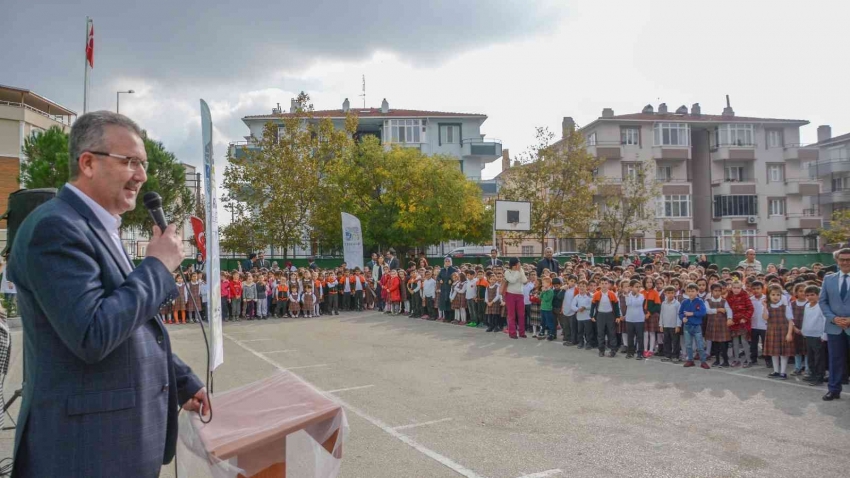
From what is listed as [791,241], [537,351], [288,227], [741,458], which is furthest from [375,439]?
[791,241]

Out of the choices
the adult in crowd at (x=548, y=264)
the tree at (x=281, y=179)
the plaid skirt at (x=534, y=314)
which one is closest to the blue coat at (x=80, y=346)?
the plaid skirt at (x=534, y=314)

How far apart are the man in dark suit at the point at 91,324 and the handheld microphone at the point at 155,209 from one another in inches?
8.9

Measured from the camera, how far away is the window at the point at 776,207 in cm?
5266

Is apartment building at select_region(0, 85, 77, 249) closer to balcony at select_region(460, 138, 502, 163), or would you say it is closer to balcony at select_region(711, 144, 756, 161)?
balcony at select_region(460, 138, 502, 163)

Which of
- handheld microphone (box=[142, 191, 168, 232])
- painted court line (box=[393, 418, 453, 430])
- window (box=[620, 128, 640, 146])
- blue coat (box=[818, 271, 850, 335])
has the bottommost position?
painted court line (box=[393, 418, 453, 430])

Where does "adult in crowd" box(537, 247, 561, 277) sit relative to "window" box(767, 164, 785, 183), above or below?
below

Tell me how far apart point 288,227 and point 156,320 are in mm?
33937

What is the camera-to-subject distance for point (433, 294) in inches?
767

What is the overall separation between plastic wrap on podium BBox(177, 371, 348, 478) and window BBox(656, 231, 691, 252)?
1826 inches

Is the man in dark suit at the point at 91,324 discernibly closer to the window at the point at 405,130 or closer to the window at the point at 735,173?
the window at the point at 405,130

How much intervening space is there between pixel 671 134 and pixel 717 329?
45.4 m

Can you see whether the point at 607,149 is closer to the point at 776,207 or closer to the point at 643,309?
A: the point at 776,207

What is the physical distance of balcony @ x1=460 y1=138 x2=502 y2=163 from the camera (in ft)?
167

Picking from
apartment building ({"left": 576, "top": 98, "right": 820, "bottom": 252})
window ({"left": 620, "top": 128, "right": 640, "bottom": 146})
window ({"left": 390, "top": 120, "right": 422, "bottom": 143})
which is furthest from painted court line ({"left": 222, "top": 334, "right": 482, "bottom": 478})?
window ({"left": 620, "top": 128, "right": 640, "bottom": 146})
